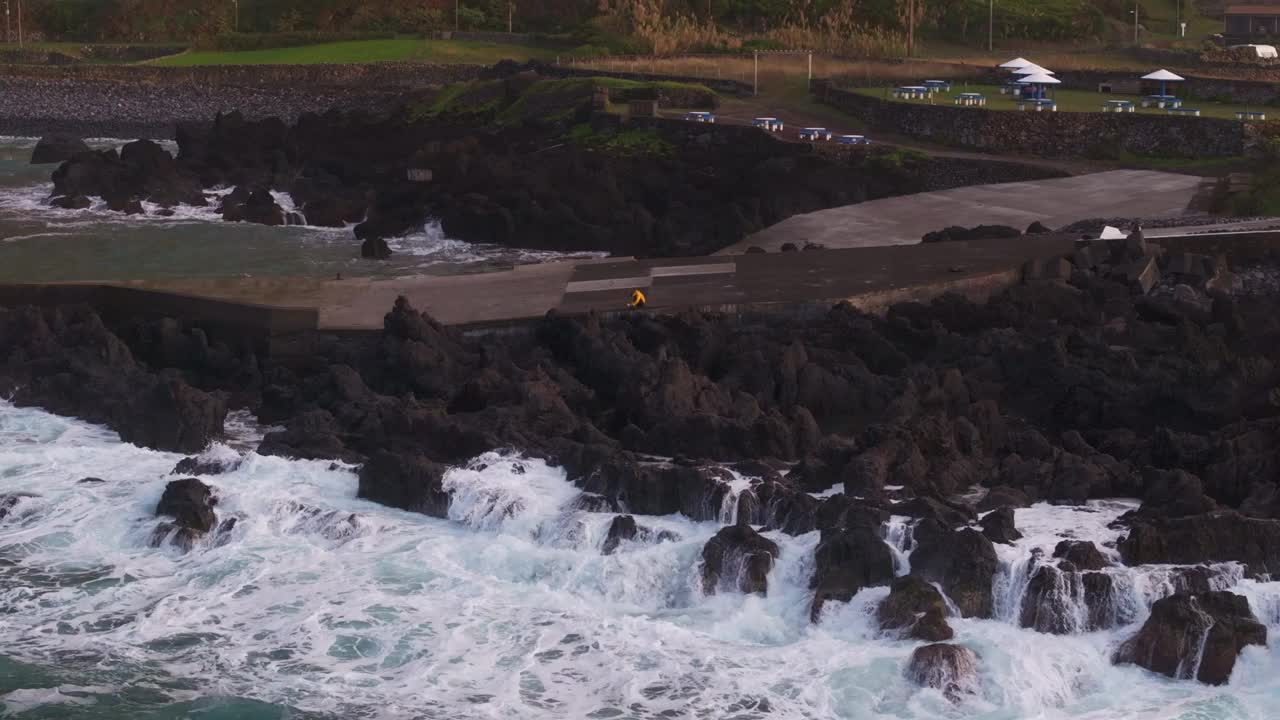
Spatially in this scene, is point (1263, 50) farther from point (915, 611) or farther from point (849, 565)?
point (915, 611)

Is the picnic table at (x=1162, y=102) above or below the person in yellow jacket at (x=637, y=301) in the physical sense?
above

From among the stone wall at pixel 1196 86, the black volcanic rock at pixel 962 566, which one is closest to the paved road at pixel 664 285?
the black volcanic rock at pixel 962 566

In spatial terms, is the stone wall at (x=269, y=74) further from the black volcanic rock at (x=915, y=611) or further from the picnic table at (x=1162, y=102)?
the black volcanic rock at (x=915, y=611)

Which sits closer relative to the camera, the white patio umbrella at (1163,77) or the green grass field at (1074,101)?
the green grass field at (1074,101)

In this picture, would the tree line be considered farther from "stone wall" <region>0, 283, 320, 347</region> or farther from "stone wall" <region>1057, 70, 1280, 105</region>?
"stone wall" <region>0, 283, 320, 347</region>

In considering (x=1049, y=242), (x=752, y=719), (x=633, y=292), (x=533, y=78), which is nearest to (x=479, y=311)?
(x=633, y=292)

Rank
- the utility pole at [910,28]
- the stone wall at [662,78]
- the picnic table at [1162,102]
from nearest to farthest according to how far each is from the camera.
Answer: the picnic table at [1162,102] < the stone wall at [662,78] < the utility pole at [910,28]

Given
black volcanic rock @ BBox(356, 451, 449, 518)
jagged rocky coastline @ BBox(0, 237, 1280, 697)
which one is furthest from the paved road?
black volcanic rock @ BBox(356, 451, 449, 518)
